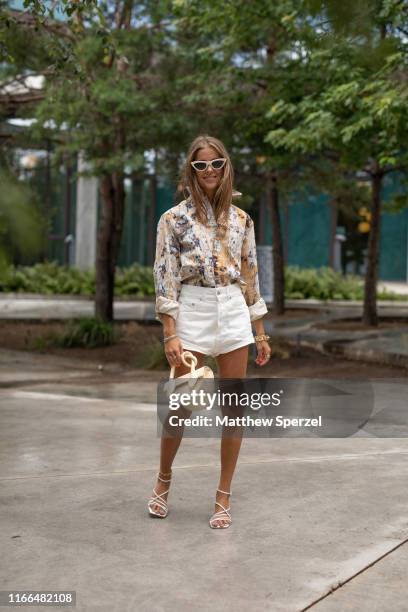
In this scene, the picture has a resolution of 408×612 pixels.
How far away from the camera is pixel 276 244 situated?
20031 mm

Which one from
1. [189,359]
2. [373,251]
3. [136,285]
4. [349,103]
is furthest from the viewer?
[136,285]

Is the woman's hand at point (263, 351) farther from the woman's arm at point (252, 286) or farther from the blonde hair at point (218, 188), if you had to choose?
the blonde hair at point (218, 188)

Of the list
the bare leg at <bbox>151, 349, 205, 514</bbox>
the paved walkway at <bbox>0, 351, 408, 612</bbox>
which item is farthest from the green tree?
the bare leg at <bbox>151, 349, 205, 514</bbox>

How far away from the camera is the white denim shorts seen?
176 inches

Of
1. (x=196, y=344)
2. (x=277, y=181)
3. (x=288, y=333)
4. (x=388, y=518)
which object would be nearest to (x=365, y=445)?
(x=388, y=518)

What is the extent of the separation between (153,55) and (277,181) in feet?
14.6

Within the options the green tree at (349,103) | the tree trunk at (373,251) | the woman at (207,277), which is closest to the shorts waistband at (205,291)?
the woman at (207,277)

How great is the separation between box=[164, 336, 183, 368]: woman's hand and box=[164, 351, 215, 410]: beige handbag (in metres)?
0.02

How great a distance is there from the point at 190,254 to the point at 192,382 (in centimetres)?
61

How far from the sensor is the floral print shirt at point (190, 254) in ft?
14.6

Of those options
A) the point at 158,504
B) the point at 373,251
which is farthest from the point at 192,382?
the point at 373,251

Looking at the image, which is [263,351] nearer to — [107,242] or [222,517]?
A: [222,517]

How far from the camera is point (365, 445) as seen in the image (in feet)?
21.3

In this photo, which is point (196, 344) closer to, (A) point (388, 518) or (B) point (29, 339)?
(A) point (388, 518)
